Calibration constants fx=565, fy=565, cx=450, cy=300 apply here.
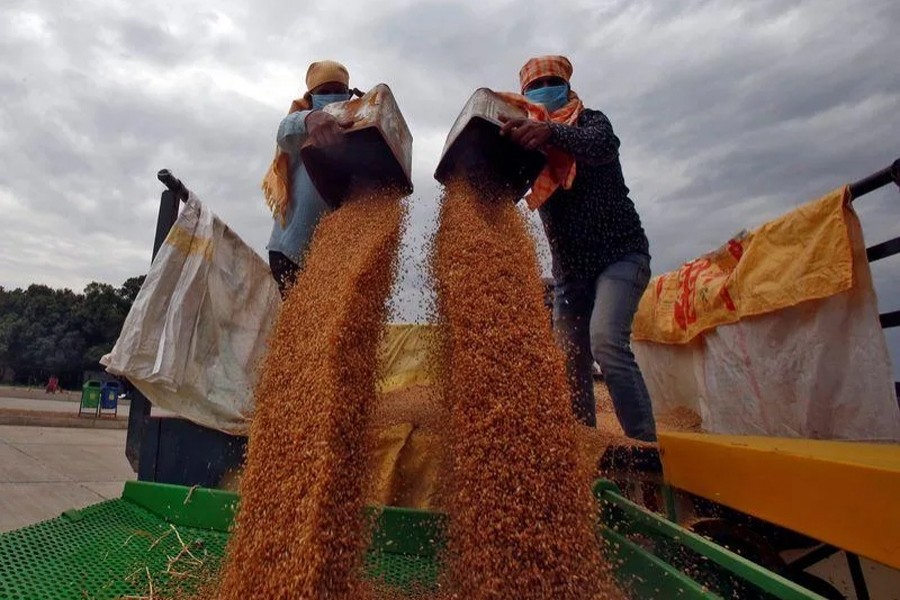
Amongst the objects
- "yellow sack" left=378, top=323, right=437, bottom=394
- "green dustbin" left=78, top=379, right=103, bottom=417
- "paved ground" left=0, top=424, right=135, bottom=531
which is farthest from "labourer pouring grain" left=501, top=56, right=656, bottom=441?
"green dustbin" left=78, top=379, right=103, bottom=417

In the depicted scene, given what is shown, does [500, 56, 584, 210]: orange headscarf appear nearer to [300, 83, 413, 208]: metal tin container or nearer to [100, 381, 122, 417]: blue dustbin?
[300, 83, 413, 208]: metal tin container

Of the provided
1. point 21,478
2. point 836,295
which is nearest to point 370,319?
point 836,295

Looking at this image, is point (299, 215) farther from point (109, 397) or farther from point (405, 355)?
point (109, 397)

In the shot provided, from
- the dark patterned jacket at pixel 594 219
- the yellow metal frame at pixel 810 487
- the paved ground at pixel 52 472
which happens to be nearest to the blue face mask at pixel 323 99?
the dark patterned jacket at pixel 594 219

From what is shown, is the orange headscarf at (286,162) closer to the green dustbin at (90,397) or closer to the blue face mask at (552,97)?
the blue face mask at (552,97)

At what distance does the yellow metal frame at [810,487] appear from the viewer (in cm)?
99

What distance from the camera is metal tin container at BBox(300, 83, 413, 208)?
199 cm

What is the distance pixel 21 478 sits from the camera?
4320mm

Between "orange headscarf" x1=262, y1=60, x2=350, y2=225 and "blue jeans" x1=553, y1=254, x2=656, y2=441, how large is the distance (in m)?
1.23

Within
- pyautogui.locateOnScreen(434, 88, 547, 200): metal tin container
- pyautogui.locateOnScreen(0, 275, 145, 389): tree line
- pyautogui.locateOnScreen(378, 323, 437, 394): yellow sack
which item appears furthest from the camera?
pyautogui.locateOnScreen(0, 275, 145, 389): tree line

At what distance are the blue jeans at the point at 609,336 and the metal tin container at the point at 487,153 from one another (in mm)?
490

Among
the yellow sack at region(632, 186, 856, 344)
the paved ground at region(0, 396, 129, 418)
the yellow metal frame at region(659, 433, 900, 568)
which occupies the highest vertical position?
the yellow sack at region(632, 186, 856, 344)

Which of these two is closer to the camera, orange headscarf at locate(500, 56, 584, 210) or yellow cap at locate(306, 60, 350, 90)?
orange headscarf at locate(500, 56, 584, 210)

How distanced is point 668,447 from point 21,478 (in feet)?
15.8
